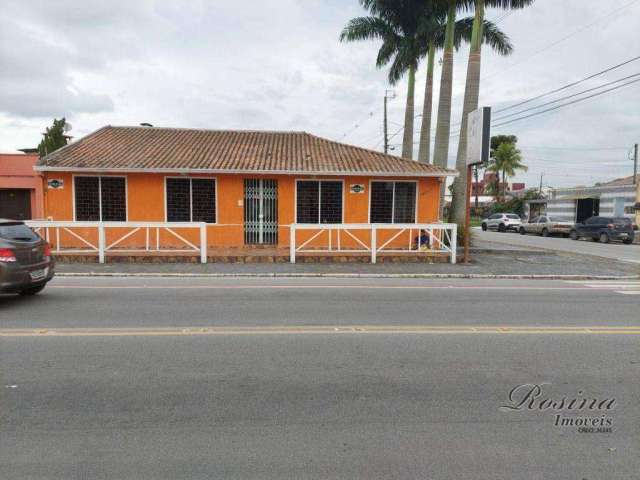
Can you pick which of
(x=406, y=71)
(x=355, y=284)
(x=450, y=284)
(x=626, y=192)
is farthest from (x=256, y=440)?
(x=626, y=192)

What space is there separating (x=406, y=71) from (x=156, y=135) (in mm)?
15641

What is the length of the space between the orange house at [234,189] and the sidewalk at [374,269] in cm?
357

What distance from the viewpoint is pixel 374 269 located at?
43.0 ft

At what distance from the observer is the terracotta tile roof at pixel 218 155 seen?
16.1 meters

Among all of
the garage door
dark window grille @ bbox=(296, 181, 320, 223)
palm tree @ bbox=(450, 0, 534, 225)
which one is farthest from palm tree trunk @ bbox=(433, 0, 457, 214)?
the garage door

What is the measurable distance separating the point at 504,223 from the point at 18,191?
118 ft

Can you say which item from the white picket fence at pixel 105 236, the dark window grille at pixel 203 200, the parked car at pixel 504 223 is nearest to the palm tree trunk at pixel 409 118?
the dark window grille at pixel 203 200

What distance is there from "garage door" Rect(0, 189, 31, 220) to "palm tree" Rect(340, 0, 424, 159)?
20.2 metres

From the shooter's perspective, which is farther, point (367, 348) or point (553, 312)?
point (553, 312)

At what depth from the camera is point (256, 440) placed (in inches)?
137

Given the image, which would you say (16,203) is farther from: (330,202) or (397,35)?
(397,35)

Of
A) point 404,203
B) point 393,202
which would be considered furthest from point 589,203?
point 393,202

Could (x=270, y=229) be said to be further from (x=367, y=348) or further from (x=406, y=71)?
(x=406, y=71)

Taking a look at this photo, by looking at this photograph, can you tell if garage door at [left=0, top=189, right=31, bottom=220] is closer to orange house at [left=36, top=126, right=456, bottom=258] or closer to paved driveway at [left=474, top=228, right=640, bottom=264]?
orange house at [left=36, top=126, right=456, bottom=258]
